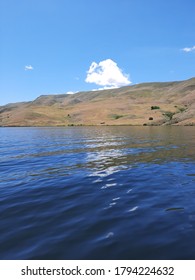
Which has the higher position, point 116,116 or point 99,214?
point 116,116

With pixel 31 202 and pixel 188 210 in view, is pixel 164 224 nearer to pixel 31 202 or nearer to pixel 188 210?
pixel 188 210

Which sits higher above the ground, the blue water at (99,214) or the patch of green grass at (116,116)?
the patch of green grass at (116,116)

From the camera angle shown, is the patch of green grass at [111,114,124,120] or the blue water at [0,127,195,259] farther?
the patch of green grass at [111,114,124,120]

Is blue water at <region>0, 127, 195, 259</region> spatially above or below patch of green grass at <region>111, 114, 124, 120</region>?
below

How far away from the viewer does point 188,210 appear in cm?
1198

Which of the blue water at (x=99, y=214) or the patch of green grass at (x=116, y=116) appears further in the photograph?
the patch of green grass at (x=116, y=116)

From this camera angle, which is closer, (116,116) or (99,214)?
(99,214)

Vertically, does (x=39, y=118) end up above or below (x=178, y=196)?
above

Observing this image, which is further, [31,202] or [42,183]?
[42,183]
